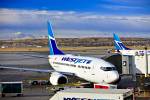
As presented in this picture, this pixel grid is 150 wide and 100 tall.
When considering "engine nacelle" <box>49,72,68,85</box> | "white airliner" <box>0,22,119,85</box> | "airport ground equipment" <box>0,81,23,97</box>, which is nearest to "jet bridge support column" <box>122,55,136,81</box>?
"white airliner" <box>0,22,119,85</box>

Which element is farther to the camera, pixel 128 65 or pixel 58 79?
pixel 128 65

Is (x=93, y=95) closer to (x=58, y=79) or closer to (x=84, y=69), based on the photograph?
(x=84, y=69)

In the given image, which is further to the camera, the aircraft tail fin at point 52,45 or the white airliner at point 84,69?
the aircraft tail fin at point 52,45

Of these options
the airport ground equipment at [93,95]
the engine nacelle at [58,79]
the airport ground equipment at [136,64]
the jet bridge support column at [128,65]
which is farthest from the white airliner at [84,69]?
the airport ground equipment at [93,95]

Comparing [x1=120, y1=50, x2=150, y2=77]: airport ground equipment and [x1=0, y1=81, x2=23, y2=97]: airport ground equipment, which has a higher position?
[x1=120, y1=50, x2=150, y2=77]: airport ground equipment

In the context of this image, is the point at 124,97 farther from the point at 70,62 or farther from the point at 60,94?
the point at 70,62

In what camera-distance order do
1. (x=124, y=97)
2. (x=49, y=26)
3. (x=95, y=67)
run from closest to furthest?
(x=124, y=97)
(x=95, y=67)
(x=49, y=26)

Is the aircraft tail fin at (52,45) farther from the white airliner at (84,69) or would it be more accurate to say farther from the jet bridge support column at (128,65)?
the jet bridge support column at (128,65)

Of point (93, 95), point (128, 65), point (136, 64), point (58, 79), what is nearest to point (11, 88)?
point (58, 79)

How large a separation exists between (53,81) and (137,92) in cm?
1047

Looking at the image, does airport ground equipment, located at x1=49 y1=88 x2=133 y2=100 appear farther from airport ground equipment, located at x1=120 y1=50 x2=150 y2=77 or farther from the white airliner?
airport ground equipment, located at x1=120 y1=50 x2=150 y2=77

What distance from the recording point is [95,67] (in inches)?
1633

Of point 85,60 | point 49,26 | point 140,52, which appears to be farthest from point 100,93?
point 49,26

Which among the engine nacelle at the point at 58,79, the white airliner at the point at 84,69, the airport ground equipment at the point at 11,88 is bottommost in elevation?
the airport ground equipment at the point at 11,88
